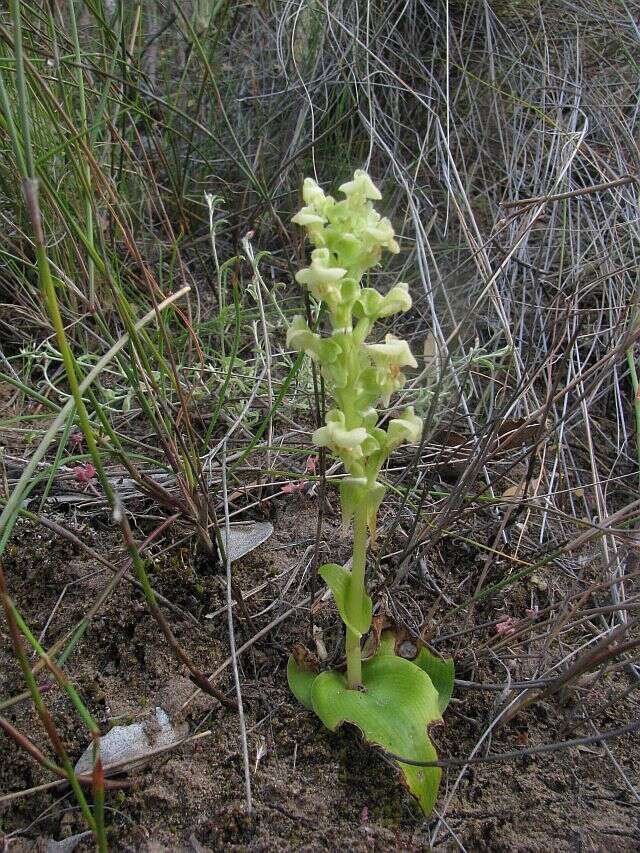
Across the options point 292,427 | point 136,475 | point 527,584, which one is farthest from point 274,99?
point 527,584

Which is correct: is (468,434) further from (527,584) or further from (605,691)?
(605,691)

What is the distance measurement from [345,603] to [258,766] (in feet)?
1.27

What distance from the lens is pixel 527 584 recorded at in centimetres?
176

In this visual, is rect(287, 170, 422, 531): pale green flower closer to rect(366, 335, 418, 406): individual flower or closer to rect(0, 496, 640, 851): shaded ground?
rect(366, 335, 418, 406): individual flower

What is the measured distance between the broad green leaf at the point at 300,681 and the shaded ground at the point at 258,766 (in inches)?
1.3

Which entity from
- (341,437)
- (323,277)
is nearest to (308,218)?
(323,277)

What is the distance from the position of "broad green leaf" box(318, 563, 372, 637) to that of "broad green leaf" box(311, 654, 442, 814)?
16 cm

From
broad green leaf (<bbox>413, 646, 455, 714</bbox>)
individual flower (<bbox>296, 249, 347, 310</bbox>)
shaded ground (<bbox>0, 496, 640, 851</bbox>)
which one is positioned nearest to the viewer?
individual flower (<bbox>296, 249, 347, 310</bbox>)

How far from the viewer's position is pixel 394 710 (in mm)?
1321

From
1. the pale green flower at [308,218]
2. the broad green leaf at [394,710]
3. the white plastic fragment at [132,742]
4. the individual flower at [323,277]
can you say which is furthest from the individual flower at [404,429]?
the white plastic fragment at [132,742]

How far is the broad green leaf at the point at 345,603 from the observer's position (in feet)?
4.30

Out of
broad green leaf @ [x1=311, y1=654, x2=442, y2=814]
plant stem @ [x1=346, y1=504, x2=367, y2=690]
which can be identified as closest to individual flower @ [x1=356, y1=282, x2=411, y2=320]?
plant stem @ [x1=346, y1=504, x2=367, y2=690]

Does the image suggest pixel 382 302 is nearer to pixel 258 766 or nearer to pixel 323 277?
pixel 323 277

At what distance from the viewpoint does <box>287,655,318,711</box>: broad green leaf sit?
143 cm
